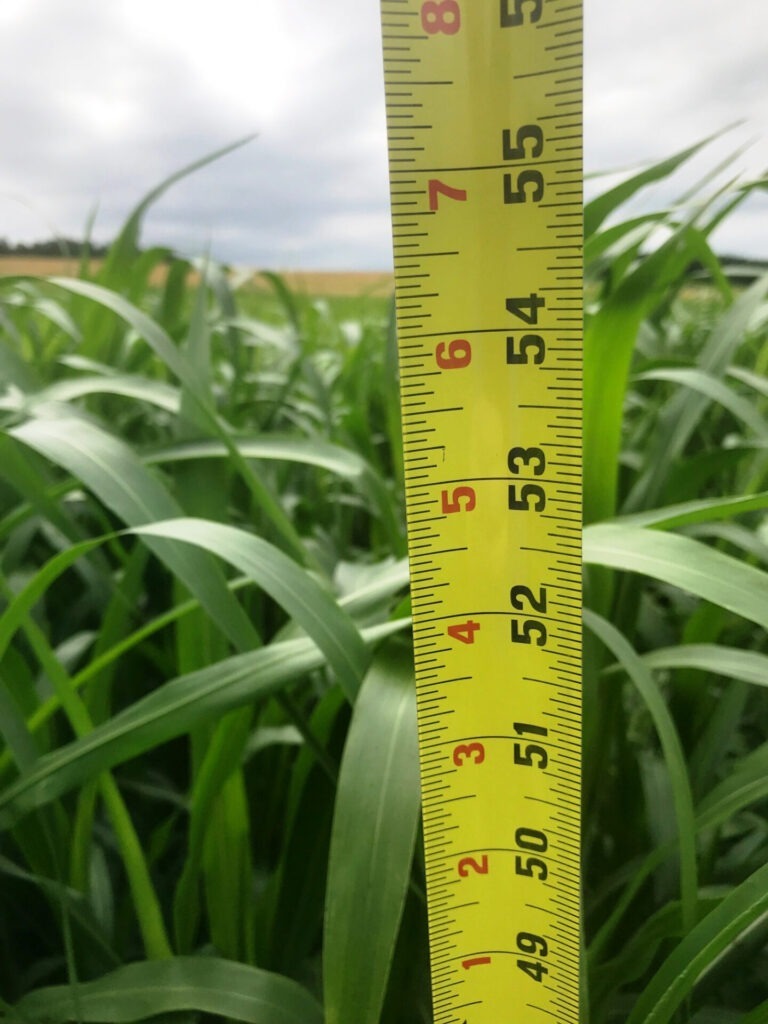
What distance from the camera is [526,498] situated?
→ 10.7 inches

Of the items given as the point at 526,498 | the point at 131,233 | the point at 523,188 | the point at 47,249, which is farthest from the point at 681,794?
the point at 47,249

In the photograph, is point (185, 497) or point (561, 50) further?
point (185, 497)

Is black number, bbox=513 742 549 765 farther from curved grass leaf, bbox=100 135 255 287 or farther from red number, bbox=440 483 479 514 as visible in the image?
curved grass leaf, bbox=100 135 255 287

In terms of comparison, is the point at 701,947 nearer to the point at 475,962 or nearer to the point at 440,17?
the point at 475,962

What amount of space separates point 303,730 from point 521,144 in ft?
0.95

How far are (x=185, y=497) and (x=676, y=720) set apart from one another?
38cm

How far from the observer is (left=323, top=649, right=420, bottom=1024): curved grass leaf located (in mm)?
278

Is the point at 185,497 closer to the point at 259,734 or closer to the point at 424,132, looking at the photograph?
the point at 259,734

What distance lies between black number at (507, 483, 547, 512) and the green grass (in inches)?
4.2

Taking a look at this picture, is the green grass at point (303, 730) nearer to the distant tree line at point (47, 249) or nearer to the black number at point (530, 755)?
the black number at point (530, 755)

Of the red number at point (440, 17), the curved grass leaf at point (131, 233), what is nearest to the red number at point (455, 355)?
the red number at point (440, 17)

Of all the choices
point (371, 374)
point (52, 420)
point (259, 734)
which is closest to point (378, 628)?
point (259, 734)

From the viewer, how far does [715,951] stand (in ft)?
0.86

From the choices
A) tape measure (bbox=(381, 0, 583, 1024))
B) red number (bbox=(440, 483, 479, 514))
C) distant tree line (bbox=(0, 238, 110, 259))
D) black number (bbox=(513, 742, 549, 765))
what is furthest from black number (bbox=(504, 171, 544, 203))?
distant tree line (bbox=(0, 238, 110, 259))
